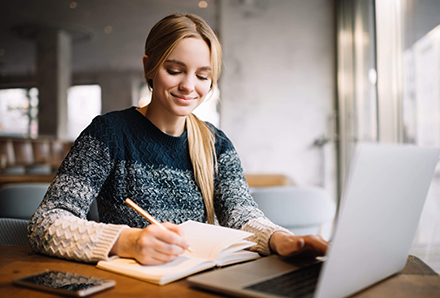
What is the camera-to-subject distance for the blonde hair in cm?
94

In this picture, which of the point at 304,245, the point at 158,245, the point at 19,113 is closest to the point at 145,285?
the point at 158,245

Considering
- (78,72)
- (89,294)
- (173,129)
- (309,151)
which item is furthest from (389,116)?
(78,72)

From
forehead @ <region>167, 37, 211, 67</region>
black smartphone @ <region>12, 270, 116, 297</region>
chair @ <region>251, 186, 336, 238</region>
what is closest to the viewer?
black smartphone @ <region>12, 270, 116, 297</region>

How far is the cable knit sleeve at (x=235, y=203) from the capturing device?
81 cm

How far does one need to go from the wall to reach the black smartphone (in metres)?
3.57

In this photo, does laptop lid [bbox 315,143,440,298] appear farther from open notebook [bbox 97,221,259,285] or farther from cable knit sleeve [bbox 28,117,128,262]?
cable knit sleeve [bbox 28,117,128,262]

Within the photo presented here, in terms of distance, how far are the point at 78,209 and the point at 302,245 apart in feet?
1.62

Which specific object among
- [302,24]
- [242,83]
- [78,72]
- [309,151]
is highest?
[302,24]

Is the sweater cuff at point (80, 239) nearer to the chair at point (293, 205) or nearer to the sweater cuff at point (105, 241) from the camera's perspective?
the sweater cuff at point (105, 241)

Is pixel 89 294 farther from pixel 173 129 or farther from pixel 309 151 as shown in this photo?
pixel 309 151

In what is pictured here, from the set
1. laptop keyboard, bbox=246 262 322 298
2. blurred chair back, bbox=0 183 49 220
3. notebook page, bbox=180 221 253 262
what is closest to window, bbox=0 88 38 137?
blurred chair back, bbox=0 183 49 220

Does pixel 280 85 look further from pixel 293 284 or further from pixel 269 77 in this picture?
pixel 293 284

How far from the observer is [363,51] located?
337 cm

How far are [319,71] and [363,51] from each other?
85cm
